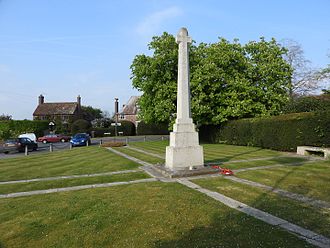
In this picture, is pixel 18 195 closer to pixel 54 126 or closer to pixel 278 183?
pixel 278 183

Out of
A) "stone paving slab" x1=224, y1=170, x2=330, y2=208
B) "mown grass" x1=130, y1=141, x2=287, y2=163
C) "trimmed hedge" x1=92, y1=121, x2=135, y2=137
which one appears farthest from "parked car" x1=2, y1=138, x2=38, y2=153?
"trimmed hedge" x1=92, y1=121, x2=135, y2=137

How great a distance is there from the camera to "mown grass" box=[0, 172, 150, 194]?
28.7 feet

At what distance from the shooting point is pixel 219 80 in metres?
27.0

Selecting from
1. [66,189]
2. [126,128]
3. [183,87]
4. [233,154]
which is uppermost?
[183,87]

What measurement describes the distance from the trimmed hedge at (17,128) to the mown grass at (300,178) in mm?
44035

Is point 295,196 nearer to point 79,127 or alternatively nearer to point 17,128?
point 17,128

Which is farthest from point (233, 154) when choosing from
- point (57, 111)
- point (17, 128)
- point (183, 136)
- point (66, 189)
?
point (57, 111)

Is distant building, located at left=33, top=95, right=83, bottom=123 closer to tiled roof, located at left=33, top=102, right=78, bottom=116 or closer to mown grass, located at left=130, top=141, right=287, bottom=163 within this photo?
tiled roof, located at left=33, top=102, right=78, bottom=116

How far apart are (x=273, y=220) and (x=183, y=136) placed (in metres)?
5.61

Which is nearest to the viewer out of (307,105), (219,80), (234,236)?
(234,236)

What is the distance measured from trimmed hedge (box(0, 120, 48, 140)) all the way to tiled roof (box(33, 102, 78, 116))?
16.3 meters

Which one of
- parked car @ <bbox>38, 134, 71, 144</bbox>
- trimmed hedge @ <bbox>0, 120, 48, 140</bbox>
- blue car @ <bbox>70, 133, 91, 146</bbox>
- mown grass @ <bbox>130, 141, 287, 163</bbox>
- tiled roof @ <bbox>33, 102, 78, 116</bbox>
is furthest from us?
tiled roof @ <bbox>33, 102, 78, 116</bbox>

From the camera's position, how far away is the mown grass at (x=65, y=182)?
344 inches

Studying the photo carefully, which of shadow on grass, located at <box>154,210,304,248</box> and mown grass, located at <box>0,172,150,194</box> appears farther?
mown grass, located at <box>0,172,150,194</box>
